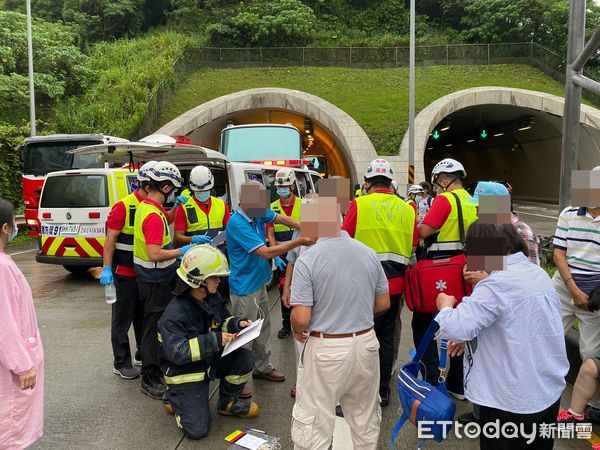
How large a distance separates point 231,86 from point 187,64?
3.64 m

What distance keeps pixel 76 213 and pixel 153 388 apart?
4.91m

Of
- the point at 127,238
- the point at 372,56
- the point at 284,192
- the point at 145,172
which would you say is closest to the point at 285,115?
the point at 372,56

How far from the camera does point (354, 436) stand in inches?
105

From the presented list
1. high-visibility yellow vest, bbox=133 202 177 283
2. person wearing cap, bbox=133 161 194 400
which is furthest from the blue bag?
high-visibility yellow vest, bbox=133 202 177 283

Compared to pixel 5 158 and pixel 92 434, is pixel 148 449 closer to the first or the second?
pixel 92 434

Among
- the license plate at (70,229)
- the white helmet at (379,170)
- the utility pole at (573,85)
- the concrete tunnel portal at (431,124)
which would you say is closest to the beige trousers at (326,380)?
the white helmet at (379,170)

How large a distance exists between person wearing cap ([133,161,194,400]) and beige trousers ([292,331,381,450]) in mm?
1976

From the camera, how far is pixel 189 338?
3.47 metres

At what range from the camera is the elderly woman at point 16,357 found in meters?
2.36

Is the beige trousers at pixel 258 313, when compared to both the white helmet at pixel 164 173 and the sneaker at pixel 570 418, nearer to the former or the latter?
the white helmet at pixel 164 173

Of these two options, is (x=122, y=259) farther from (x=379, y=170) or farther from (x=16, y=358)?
(x=379, y=170)

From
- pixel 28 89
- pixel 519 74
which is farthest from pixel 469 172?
pixel 28 89

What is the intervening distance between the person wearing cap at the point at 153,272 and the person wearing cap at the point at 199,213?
0.85 metres

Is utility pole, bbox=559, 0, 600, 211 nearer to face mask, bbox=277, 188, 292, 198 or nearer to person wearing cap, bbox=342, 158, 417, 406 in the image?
person wearing cap, bbox=342, 158, 417, 406
